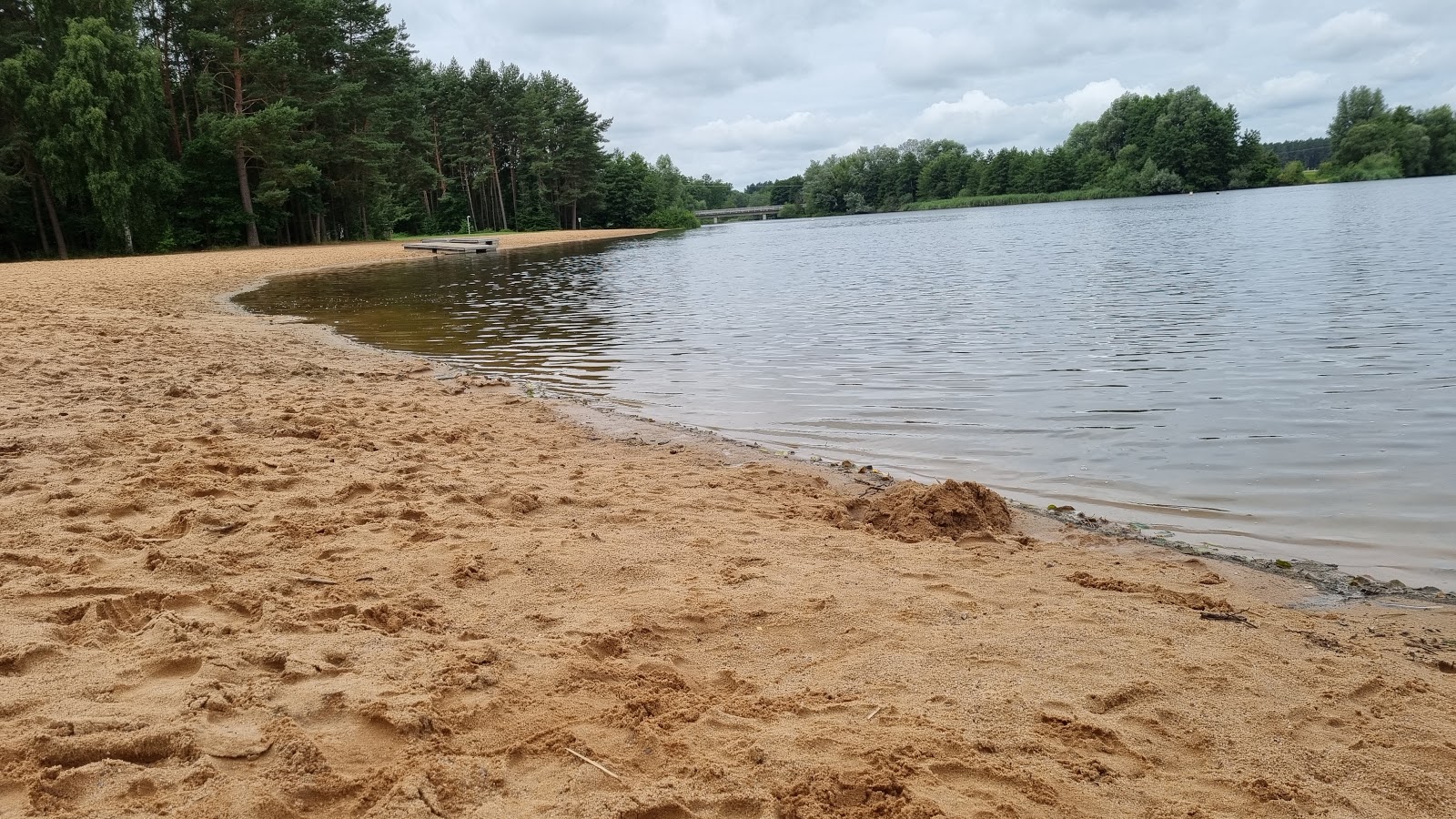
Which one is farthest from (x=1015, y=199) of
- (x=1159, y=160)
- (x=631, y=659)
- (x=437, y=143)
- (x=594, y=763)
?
(x=594, y=763)

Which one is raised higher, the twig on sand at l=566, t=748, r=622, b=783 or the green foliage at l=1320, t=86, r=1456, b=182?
the green foliage at l=1320, t=86, r=1456, b=182

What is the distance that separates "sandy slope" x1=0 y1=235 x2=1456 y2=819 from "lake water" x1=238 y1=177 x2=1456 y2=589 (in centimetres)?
Result: 122

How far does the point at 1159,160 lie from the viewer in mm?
89375

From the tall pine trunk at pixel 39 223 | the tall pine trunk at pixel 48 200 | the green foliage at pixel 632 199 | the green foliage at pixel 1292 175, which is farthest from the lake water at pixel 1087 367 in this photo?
the green foliage at pixel 1292 175

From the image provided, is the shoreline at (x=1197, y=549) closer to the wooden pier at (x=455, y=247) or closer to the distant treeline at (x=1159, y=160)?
the wooden pier at (x=455, y=247)

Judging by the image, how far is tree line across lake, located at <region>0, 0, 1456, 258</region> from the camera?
103 ft

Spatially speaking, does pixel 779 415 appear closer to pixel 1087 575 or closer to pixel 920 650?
pixel 1087 575

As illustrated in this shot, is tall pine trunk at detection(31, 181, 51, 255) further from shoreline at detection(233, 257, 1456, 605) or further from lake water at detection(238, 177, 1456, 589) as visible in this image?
shoreline at detection(233, 257, 1456, 605)

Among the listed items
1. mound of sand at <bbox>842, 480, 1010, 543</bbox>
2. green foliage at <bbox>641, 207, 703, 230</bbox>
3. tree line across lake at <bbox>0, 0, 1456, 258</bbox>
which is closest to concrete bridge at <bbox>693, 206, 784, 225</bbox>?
green foliage at <bbox>641, 207, 703, 230</bbox>

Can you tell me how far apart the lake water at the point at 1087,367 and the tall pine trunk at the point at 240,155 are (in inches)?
689

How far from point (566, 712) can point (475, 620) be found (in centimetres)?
84

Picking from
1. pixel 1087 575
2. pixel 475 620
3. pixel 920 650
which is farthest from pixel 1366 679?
pixel 475 620

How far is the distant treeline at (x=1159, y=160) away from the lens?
79875 millimetres

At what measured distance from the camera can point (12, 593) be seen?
320 centimetres
